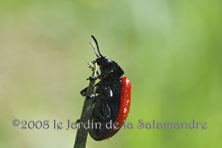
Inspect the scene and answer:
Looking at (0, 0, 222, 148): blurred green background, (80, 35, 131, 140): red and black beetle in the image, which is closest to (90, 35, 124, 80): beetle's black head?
(80, 35, 131, 140): red and black beetle

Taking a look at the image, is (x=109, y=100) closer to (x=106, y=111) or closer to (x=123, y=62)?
(x=106, y=111)

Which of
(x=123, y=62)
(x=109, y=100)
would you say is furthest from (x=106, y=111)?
(x=123, y=62)

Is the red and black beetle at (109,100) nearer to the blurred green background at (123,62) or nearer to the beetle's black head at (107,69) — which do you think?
the beetle's black head at (107,69)

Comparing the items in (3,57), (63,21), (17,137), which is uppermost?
(63,21)

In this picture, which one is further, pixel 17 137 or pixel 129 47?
pixel 129 47

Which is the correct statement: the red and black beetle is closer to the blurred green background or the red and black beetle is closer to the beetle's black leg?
the beetle's black leg

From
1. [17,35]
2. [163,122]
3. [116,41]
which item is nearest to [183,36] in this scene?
[116,41]

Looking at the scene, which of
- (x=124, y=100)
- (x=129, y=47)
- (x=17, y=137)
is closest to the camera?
(x=124, y=100)

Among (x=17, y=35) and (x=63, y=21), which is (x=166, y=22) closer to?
(x=63, y=21)
